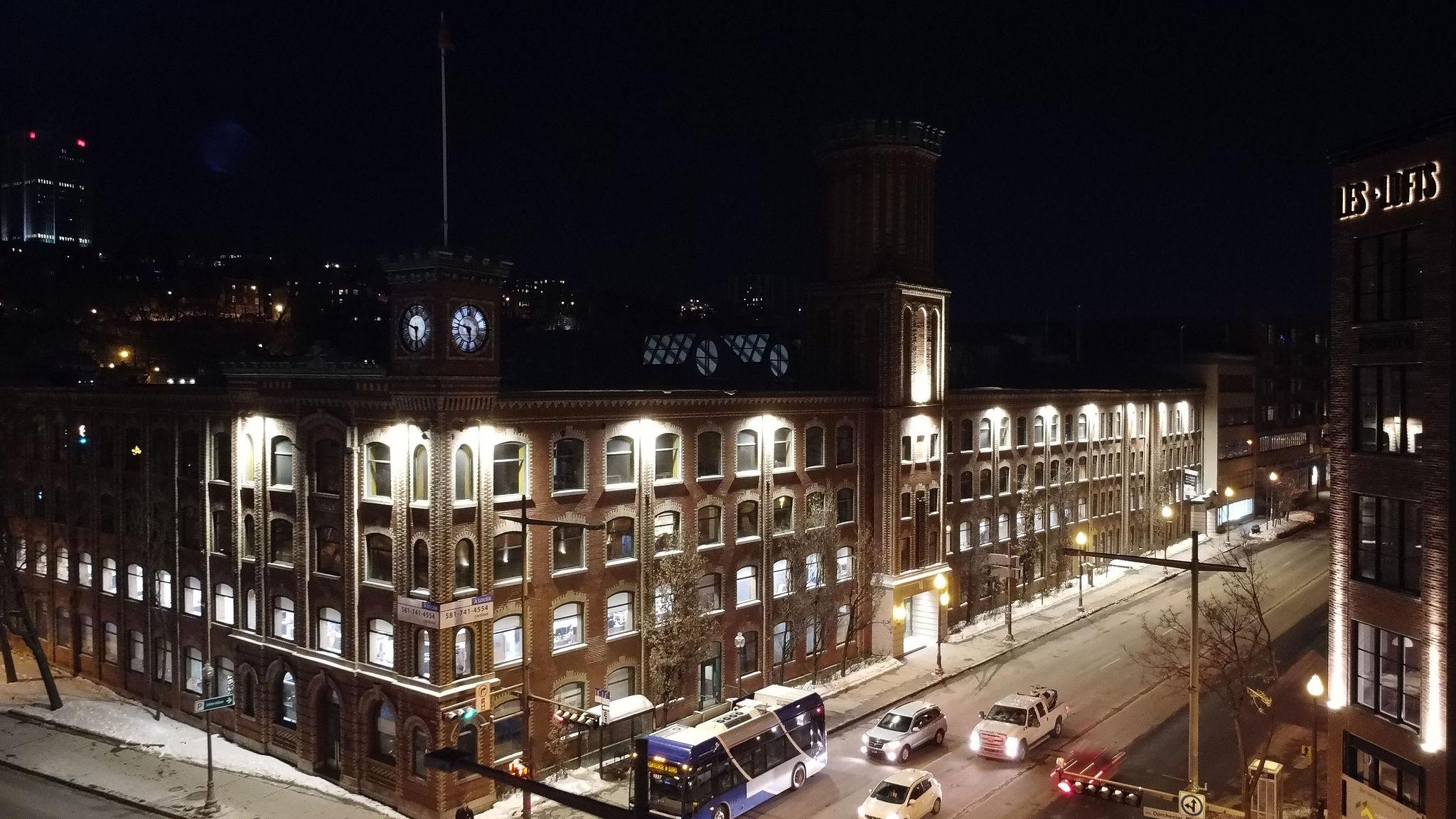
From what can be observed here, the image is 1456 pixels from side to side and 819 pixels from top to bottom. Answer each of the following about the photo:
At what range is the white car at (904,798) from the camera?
28.1 meters

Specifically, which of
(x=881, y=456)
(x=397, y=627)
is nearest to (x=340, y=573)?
(x=397, y=627)

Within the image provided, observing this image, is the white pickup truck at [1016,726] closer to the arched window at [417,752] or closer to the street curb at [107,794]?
the arched window at [417,752]

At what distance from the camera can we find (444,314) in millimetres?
30891

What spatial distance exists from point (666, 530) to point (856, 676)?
1272 centimetres

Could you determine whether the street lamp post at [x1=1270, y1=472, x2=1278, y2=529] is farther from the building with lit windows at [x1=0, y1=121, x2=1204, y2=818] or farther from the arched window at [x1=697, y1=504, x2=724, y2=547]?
the arched window at [x1=697, y1=504, x2=724, y2=547]

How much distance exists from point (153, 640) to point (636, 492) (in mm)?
22822

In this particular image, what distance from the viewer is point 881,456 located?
1908 inches

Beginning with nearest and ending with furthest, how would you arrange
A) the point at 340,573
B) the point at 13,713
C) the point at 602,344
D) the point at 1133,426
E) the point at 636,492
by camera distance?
the point at 340,573 → the point at 636,492 → the point at 13,713 → the point at 602,344 → the point at 1133,426

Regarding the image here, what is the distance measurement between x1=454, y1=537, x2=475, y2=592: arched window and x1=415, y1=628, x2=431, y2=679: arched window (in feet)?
5.85

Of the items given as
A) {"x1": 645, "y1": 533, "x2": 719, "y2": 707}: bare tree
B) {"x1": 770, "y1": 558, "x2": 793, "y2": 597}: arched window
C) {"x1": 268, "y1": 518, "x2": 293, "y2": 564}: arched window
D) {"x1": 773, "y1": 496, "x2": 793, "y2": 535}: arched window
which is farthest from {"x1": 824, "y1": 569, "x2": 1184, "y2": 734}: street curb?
{"x1": 268, "y1": 518, "x2": 293, "y2": 564}: arched window

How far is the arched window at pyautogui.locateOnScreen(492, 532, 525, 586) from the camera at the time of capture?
33250 millimetres

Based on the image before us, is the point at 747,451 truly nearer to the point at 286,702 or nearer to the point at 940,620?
the point at 940,620

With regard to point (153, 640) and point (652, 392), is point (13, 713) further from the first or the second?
point (652, 392)

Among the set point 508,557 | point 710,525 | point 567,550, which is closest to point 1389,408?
point 710,525
